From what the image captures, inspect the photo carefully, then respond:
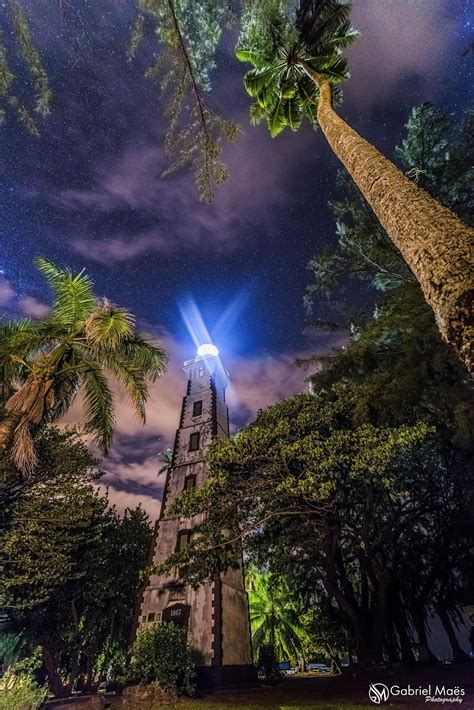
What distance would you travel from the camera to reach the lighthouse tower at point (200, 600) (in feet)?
51.1

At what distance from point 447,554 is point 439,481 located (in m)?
4.15

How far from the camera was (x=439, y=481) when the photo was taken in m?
17.4

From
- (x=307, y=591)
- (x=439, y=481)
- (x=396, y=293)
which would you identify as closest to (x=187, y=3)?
(x=396, y=293)

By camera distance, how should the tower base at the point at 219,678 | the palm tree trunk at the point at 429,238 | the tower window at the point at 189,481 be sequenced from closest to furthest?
the palm tree trunk at the point at 429,238
the tower base at the point at 219,678
the tower window at the point at 189,481

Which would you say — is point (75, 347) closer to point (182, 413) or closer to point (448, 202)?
point (448, 202)

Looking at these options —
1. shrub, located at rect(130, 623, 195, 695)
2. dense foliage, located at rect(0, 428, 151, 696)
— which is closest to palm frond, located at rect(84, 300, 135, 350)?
dense foliage, located at rect(0, 428, 151, 696)

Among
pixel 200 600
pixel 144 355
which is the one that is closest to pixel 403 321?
pixel 144 355

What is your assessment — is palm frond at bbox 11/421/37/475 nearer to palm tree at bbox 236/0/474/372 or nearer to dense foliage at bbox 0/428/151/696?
dense foliage at bbox 0/428/151/696

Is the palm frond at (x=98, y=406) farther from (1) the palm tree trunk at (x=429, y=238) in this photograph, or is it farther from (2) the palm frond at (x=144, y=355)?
(1) the palm tree trunk at (x=429, y=238)

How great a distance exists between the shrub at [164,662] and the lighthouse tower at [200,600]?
398 cm

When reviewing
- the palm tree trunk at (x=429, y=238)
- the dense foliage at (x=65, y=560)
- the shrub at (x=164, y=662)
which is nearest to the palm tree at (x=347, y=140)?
the palm tree trunk at (x=429, y=238)

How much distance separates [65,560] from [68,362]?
25.0ft

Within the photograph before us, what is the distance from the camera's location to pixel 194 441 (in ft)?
78.8

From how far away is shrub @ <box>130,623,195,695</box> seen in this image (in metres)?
11.3
